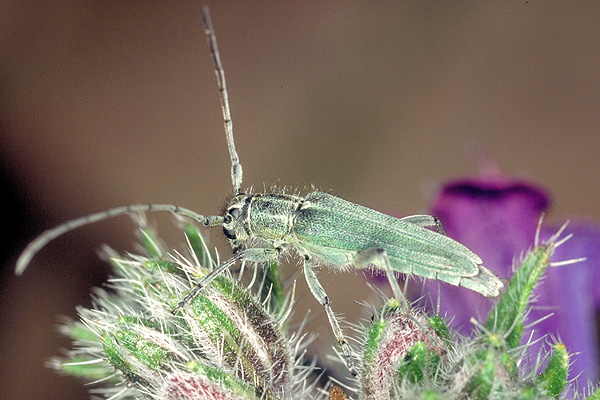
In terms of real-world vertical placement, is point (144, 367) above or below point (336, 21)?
below

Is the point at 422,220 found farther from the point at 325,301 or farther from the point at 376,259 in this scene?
the point at 325,301

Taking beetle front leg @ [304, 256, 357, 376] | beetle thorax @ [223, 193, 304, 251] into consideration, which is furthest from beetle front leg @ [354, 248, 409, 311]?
beetle thorax @ [223, 193, 304, 251]

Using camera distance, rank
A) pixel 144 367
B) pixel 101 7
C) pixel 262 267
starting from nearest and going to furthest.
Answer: pixel 144 367 → pixel 262 267 → pixel 101 7

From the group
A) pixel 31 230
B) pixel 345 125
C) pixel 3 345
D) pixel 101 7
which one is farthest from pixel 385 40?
pixel 3 345

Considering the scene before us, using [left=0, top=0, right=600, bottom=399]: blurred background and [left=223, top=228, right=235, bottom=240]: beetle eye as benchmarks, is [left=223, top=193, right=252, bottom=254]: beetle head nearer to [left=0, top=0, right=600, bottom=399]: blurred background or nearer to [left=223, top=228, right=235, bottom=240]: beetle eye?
[left=223, top=228, right=235, bottom=240]: beetle eye

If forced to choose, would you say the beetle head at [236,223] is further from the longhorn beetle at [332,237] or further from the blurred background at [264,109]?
the blurred background at [264,109]

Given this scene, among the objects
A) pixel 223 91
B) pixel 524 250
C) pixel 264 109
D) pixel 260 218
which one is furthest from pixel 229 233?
pixel 264 109

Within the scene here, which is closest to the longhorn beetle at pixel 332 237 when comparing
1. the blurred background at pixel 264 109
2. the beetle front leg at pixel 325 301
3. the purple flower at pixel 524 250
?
the beetle front leg at pixel 325 301

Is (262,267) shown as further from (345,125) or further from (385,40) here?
(385,40)
